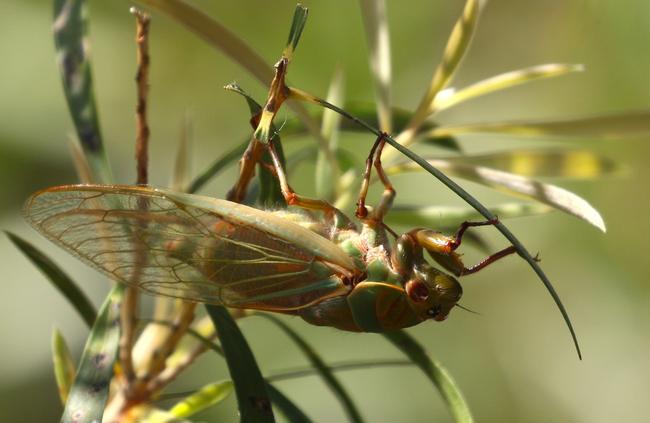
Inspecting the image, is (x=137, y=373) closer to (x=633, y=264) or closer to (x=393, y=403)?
(x=393, y=403)

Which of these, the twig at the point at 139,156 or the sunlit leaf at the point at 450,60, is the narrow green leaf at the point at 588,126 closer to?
the sunlit leaf at the point at 450,60

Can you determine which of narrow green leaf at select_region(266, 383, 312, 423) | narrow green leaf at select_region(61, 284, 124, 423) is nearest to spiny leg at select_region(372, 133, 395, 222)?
narrow green leaf at select_region(266, 383, 312, 423)

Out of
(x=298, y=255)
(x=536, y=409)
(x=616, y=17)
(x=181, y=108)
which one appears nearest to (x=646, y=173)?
(x=616, y=17)

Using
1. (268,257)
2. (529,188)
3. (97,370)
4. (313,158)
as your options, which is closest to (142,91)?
(268,257)

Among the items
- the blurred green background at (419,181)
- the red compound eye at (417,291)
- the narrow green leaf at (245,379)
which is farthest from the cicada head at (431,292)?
the blurred green background at (419,181)

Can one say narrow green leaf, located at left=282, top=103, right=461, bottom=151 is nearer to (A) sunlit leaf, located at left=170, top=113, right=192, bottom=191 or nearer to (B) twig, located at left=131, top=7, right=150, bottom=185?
(A) sunlit leaf, located at left=170, top=113, right=192, bottom=191
